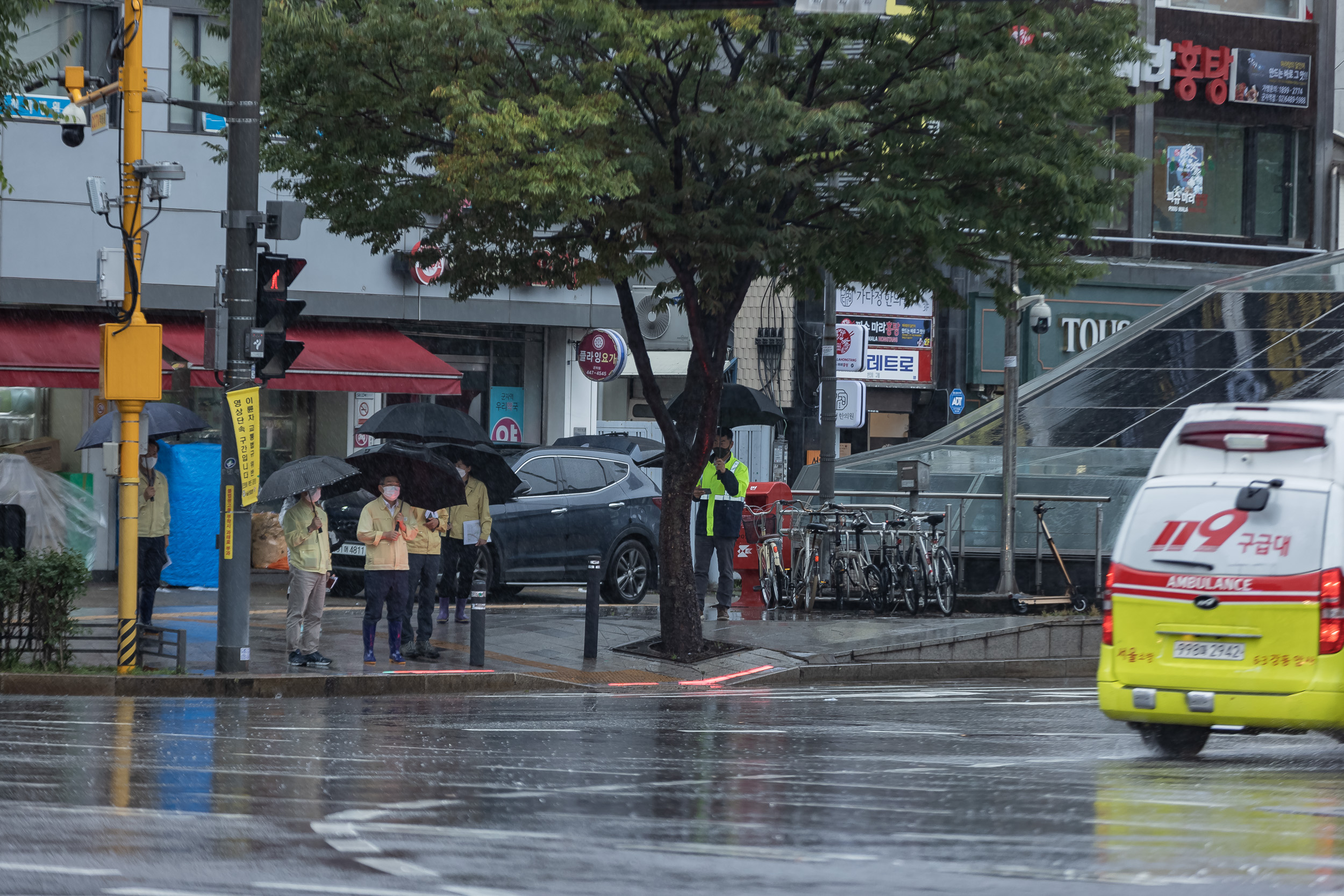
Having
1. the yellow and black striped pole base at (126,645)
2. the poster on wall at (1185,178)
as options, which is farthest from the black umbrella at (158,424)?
the poster on wall at (1185,178)

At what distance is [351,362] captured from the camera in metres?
24.3

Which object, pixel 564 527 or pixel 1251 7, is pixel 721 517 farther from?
pixel 1251 7

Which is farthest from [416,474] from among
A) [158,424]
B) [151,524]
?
[158,424]

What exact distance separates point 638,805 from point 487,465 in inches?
411

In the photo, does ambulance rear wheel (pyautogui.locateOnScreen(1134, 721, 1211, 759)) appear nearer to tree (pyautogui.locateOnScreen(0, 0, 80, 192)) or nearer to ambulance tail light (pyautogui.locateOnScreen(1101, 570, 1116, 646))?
ambulance tail light (pyautogui.locateOnScreen(1101, 570, 1116, 646))

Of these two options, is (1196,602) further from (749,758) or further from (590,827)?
(590,827)

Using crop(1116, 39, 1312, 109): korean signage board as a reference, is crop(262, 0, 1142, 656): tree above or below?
below

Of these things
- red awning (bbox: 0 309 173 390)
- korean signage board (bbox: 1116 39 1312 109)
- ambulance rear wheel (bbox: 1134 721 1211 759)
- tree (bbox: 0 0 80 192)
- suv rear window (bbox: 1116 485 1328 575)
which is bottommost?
ambulance rear wheel (bbox: 1134 721 1211 759)

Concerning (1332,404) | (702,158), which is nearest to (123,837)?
(1332,404)

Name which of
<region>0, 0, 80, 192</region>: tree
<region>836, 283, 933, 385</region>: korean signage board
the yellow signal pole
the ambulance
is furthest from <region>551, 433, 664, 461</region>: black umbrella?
<region>836, 283, 933, 385</region>: korean signage board

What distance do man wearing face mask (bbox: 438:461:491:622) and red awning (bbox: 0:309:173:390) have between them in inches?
237

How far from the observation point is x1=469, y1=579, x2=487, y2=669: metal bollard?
597 inches

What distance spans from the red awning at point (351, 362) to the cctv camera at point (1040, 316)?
8.30m

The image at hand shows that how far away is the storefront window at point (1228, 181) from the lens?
→ 3869cm
